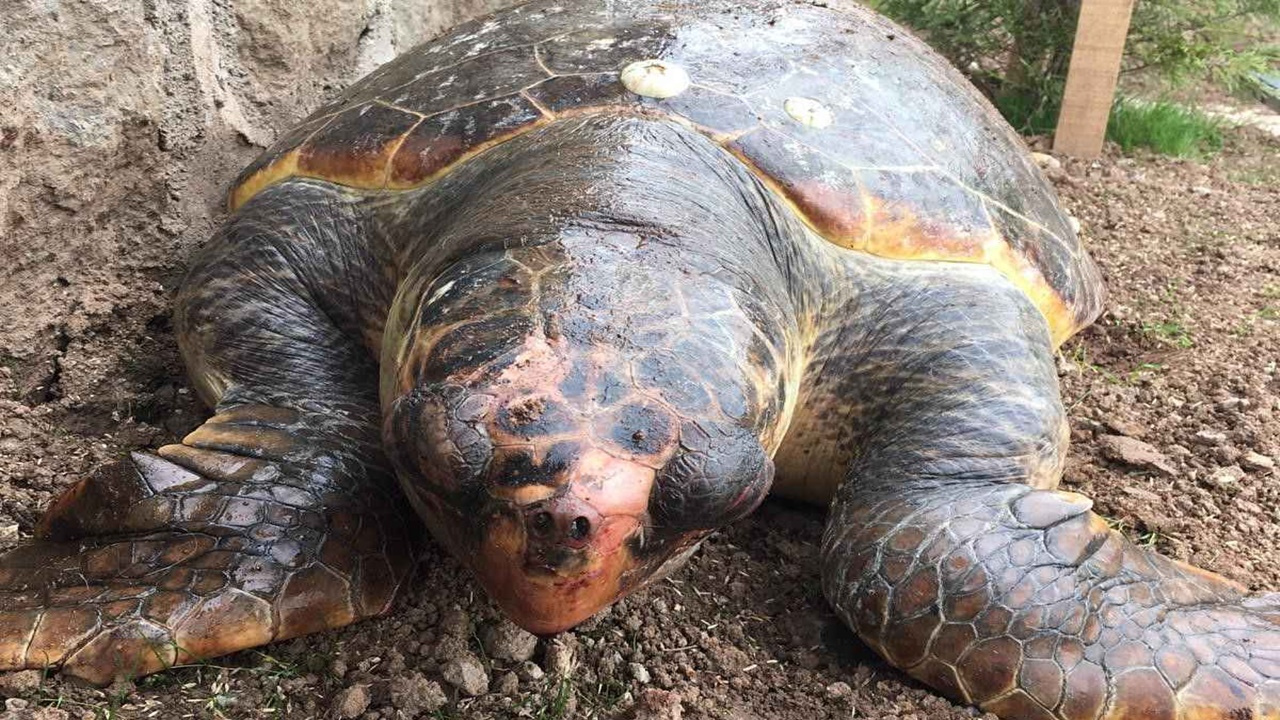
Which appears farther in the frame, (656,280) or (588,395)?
(656,280)

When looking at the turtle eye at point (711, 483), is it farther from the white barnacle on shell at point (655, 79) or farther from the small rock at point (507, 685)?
the white barnacle on shell at point (655, 79)

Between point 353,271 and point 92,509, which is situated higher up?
point 353,271

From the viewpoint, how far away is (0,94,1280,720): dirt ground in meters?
2.17

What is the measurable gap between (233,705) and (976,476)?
1675 millimetres

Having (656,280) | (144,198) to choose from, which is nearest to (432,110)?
(144,198)

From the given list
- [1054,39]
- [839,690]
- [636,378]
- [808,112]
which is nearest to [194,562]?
[636,378]

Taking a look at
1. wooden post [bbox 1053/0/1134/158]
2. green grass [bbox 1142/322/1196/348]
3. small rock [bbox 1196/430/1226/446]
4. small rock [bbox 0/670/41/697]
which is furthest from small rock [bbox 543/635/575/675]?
wooden post [bbox 1053/0/1134/158]

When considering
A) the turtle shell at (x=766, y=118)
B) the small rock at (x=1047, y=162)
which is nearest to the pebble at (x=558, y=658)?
the turtle shell at (x=766, y=118)

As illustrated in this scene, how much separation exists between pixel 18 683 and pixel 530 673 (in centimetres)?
97

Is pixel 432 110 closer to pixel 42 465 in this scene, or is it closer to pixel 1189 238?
pixel 42 465

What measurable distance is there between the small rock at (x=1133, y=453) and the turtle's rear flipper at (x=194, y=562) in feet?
7.06

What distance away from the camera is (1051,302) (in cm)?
322

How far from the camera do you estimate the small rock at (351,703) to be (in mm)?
2084

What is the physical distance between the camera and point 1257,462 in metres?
3.22
